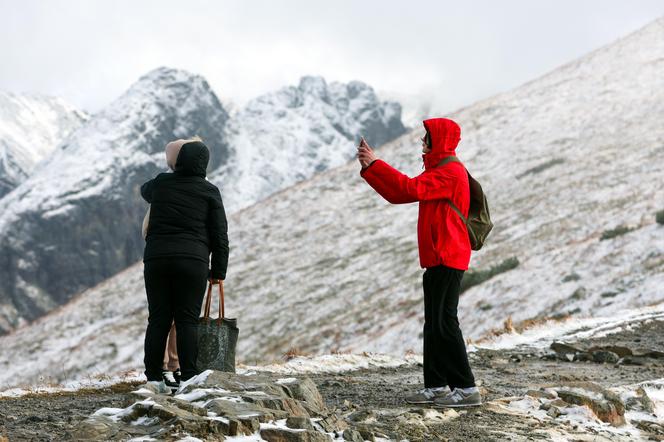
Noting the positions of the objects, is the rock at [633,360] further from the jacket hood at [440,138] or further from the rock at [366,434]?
the rock at [366,434]

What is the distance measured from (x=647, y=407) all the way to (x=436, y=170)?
3.08 m

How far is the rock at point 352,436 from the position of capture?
4.83m

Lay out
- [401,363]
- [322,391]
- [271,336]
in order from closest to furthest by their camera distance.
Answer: [322,391] < [401,363] < [271,336]

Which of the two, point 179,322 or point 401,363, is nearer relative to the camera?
point 179,322

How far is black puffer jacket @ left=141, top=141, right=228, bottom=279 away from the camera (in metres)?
6.65

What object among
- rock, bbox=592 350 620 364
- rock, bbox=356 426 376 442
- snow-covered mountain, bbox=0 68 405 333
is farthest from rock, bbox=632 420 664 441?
snow-covered mountain, bbox=0 68 405 333

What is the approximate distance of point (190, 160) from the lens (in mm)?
6887

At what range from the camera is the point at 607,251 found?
2184 centimetres

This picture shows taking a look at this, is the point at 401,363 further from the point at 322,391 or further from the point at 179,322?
the point at 179,322

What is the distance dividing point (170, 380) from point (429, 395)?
2.56 meters

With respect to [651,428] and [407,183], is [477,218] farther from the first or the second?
[651,428]

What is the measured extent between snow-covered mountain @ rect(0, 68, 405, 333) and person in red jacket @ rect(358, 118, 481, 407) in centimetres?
13524

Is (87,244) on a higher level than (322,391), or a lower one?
higher

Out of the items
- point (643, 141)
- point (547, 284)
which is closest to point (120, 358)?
point (547, 284)
